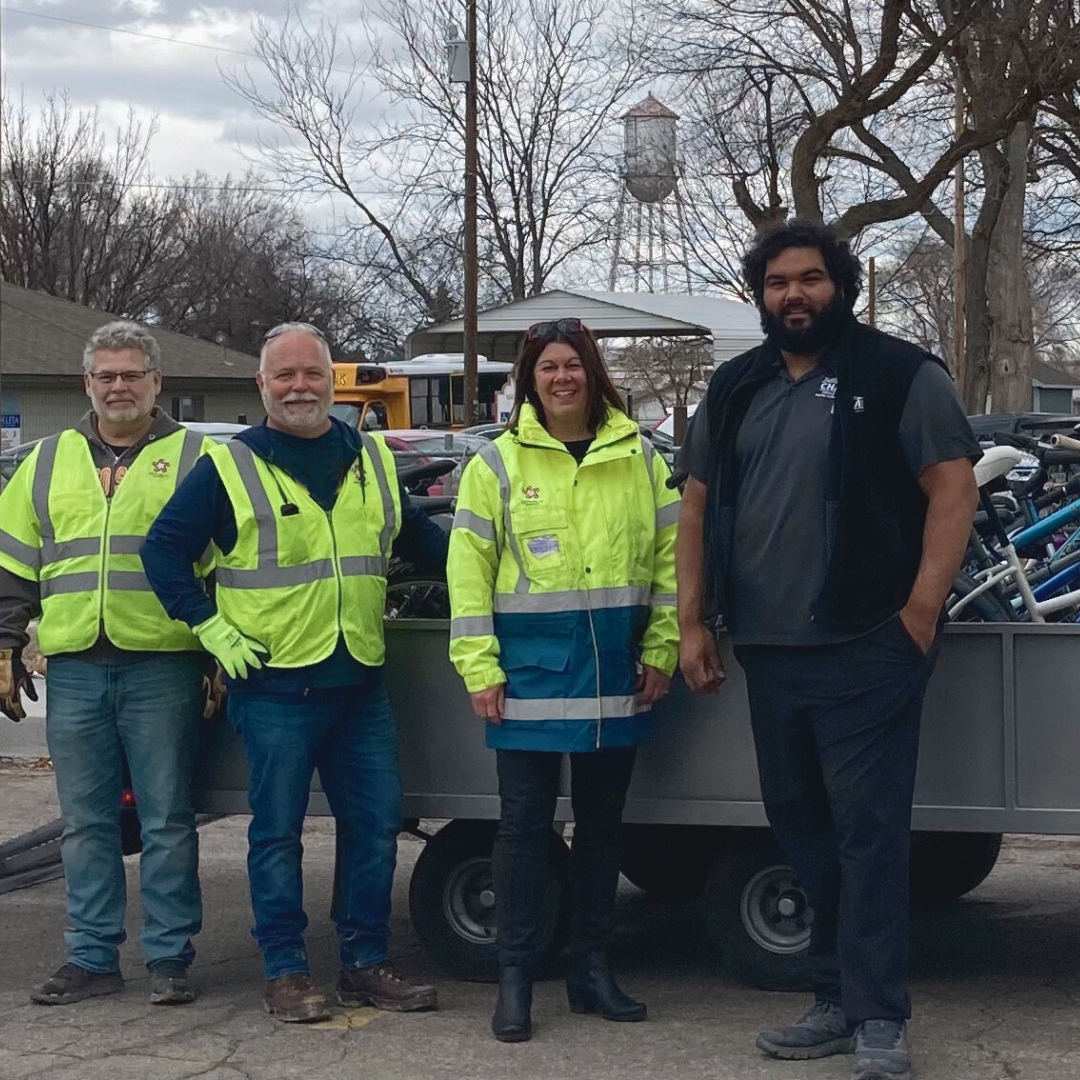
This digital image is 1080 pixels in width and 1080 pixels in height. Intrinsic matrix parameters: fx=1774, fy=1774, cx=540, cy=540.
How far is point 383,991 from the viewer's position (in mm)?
5004

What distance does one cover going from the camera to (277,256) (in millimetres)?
54344

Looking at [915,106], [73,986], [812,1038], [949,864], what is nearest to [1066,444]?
[949,864]

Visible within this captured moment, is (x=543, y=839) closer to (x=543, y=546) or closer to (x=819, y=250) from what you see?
(x=543, y=546)

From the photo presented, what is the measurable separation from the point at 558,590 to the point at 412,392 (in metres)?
30.5

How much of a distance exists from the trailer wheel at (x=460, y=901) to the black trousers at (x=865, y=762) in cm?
115

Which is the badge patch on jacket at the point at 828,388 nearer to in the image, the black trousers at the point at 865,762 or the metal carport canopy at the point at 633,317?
the black trousers at the point at 865,762

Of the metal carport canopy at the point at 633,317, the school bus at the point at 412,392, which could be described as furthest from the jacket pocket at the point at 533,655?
the metal carport canopy at the point at 633,317

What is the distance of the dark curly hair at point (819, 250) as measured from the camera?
4391 millimetres

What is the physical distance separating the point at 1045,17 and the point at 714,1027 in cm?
1771

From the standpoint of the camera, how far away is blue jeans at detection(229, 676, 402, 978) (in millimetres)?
4852

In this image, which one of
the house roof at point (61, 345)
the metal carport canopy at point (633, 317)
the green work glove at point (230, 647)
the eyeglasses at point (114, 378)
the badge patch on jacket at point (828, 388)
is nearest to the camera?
the badge patch on jacket at point (828, 388)

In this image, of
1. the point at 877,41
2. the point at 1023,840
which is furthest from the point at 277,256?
the point at 1023,840

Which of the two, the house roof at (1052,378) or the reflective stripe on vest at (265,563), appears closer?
the reflective stripe on vest at (265,563)

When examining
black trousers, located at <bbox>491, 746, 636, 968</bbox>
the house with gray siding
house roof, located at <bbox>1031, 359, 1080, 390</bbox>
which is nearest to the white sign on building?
the house with gray siding
